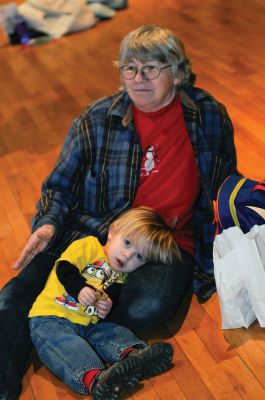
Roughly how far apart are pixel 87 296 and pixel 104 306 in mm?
74

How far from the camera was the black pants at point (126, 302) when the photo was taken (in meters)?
1.71

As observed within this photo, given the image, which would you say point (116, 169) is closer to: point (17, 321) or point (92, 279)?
point (92, 279)

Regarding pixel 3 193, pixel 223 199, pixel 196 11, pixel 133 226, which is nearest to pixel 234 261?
pixel 223 199

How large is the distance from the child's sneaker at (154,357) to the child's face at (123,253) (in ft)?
0.84

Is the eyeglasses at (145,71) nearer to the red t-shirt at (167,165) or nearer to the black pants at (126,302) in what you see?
the red t-shirt at (167,165)

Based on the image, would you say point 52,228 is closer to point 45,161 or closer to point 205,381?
point 205,381

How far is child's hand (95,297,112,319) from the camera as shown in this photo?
1.69 m

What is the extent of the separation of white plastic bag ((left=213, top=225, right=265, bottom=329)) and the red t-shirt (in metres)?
0.22

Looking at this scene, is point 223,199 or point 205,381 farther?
point 223,199

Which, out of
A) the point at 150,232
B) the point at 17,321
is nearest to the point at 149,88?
the point at 150,232

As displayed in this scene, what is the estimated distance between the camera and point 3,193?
9.06 feet

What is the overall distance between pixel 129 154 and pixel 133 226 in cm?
28

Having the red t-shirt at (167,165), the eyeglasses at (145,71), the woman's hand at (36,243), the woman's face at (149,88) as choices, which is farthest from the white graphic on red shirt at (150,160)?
the woman's hand at (36,243)

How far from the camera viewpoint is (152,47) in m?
1.78
